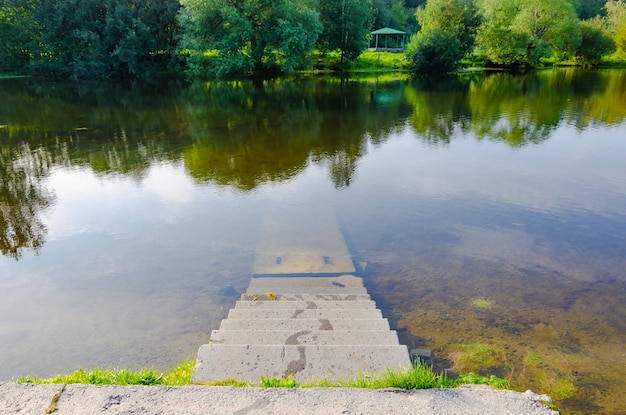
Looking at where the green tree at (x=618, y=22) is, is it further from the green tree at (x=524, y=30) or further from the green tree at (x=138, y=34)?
the green tree at (x=138, y=34)

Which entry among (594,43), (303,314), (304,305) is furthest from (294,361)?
(594,43)

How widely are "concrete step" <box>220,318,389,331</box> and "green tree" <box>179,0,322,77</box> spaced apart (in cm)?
3577

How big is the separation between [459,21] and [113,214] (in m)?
45.7

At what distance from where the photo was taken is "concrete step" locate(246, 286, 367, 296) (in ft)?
22.3

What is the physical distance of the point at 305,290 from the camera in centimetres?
688

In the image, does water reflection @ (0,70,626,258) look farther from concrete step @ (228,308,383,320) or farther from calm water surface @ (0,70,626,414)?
concrete step @ (228,308,383,320)

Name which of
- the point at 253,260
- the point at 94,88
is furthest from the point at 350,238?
the point at 94,88

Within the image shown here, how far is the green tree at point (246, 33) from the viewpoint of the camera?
37.2 meters

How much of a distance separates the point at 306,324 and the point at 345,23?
44.3 m

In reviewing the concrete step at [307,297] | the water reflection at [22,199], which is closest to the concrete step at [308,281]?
the concrete step at [307,297]

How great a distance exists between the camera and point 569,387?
5047 millimetres

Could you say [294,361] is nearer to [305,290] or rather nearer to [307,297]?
[307,297]

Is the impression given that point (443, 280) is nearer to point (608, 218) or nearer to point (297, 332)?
point (297, 332)

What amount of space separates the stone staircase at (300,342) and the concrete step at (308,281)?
0.73 m
